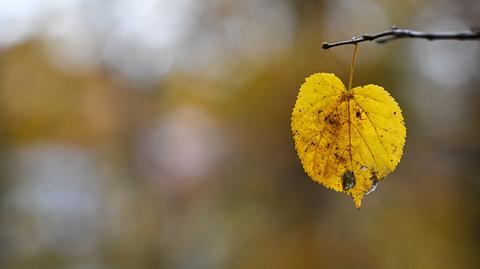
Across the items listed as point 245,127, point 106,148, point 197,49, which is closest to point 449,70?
point 245,127

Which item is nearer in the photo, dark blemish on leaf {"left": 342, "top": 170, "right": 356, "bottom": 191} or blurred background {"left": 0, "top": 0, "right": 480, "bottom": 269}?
dark blemish on leaf {"left": 342, "top": 170, "right": 356, "bottom": 191}

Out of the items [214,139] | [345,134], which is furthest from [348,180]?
[214,139]

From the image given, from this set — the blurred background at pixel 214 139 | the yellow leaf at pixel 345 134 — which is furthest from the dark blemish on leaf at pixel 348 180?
the blurred background at pixel 214 139

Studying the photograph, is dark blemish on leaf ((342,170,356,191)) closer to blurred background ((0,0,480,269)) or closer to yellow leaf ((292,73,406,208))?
yellow leaf ((292,73,406,208))

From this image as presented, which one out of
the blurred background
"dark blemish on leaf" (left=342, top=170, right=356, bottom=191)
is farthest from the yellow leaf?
the blurred background

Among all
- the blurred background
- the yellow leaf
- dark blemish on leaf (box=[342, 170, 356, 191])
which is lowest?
the blurred background

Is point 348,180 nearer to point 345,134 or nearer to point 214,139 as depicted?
point 345,134

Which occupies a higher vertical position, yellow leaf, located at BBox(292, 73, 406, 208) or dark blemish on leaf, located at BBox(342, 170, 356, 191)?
yellow leaf, located at BBox(292, 73, 406, 208)

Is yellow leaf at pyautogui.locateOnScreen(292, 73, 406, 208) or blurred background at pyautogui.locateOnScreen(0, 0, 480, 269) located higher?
yellow leaf at pyautogui.locateOnScreen(292, 73, 406, 208)

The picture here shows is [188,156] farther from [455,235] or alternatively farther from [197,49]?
[455,235]
